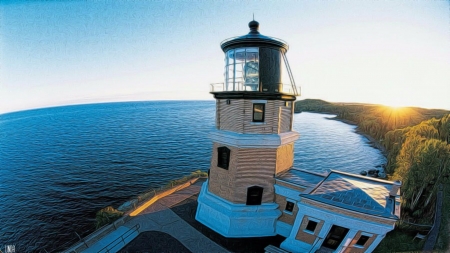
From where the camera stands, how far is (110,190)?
2578 cm

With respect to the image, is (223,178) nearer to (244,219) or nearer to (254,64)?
(244,219)

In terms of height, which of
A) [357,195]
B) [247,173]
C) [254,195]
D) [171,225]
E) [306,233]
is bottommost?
[171,225]

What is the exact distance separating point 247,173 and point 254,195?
5.24 feet

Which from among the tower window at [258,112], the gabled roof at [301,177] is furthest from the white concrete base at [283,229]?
the tower window at [258,112]

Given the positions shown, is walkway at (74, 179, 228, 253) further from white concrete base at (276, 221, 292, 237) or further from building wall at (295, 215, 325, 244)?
building wall at (295, 215, 325, 244)

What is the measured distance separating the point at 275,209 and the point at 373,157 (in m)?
41.6

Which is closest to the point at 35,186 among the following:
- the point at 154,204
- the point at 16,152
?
the point at 154,204

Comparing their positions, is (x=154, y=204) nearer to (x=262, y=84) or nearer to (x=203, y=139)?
(x=262, y=84)

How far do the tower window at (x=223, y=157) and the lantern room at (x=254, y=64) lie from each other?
3.43 metres

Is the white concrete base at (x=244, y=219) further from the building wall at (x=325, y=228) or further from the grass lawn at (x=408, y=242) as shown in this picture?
the grass lawn at (x=408, y=242)

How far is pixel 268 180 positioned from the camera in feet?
38.2

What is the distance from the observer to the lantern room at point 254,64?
408 inches

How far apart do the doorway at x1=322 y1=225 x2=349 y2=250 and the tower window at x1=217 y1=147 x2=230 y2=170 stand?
6.37m

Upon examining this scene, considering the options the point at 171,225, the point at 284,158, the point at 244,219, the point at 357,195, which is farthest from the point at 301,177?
the point at 171,225
